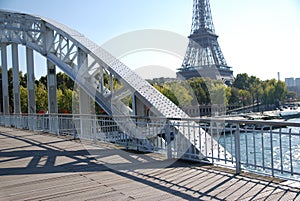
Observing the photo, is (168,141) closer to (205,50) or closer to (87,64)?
(87,64)

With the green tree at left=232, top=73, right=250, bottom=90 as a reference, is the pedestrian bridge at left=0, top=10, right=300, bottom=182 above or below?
below

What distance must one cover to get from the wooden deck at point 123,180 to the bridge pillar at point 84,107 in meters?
1.78

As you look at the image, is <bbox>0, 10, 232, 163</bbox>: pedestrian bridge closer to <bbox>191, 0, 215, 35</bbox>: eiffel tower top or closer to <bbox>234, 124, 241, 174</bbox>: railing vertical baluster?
<bbox>234, 124, 241, 174</bbox>: railing vertical baluster

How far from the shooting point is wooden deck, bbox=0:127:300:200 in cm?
354

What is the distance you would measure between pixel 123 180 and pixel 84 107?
688 cm

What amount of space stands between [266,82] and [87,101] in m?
52.5

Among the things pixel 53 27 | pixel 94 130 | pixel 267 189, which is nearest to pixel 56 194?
pixel 267 189

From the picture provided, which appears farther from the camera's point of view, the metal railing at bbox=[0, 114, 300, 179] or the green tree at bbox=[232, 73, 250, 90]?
the green tree at bbox=[232, 73, 250, 90]

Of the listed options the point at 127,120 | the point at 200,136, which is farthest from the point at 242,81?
the point at 200,136

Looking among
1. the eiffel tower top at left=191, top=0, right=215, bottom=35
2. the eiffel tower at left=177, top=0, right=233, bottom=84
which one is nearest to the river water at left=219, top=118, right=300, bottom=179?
the eiffel tower at left=177, top=0, right=233, bottom=84

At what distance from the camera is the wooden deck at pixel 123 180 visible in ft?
11.6

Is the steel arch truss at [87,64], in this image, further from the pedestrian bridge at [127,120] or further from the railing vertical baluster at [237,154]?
the railing vertical baluster at [237,154]

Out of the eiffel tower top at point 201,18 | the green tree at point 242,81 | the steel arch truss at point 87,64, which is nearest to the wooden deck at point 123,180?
the steel arch truss at point 87,64

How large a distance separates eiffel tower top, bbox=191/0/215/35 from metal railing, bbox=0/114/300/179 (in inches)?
2247
